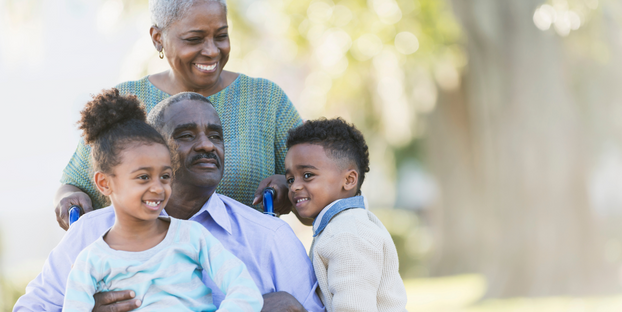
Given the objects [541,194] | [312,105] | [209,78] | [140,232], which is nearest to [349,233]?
[140,232]

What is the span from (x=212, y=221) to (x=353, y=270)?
607 millimetres

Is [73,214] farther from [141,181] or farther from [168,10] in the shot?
[168,10]

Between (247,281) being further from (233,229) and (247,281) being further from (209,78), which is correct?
(209,78)

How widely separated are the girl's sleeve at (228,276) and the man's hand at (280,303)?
6.3 inches

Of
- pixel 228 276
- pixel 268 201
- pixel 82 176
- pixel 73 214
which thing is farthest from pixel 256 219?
pixel 82 176

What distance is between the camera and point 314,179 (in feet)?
9.70

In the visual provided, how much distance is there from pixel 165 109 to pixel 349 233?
915 millimetres

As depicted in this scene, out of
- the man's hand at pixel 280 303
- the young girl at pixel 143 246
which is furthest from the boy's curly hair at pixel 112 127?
the man's hand at pixel 280 303

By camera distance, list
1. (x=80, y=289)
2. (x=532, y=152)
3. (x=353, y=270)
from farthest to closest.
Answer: (x=532, y=152), (x=353, y=270), (x=80, y=289)

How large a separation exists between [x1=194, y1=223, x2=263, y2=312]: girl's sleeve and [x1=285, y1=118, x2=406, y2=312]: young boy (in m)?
0.42

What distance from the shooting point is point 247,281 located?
2.25 m

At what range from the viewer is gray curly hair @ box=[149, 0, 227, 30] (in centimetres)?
314

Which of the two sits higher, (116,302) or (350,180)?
(350,180)

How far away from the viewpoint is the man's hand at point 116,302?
2.17 metres
